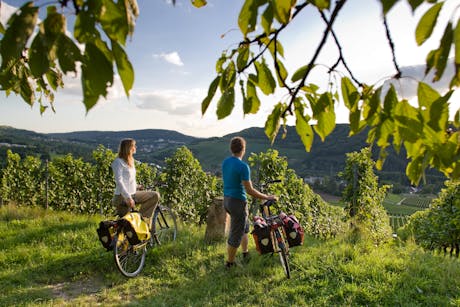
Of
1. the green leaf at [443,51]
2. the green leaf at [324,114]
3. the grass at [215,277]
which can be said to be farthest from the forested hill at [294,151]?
the green leaf at [443,51]

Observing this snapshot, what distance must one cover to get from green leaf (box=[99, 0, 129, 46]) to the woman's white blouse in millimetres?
4282

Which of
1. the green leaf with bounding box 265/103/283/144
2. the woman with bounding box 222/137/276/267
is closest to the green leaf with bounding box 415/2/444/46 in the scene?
the green leaf with bounding box 265/103/283/144

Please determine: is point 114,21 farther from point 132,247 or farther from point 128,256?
point 128,256

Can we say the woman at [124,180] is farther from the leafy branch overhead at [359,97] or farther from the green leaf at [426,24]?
the green leaf at [426,24]

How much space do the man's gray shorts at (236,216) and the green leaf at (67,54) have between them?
4.24 meters

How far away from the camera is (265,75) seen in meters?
1.19

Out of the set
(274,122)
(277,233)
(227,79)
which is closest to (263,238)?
(277,233)

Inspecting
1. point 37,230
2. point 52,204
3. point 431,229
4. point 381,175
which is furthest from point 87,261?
point 381,175

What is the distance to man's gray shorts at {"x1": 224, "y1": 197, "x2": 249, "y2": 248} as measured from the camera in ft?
15.7

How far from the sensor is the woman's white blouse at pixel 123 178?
15.6 feet

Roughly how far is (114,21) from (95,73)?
0.11 meters

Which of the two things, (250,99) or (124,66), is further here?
(250,99)

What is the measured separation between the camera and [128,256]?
207 inches

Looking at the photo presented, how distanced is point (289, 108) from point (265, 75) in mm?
146
